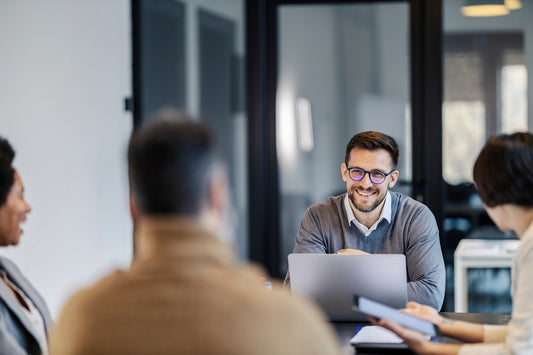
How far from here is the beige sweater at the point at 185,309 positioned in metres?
1.23

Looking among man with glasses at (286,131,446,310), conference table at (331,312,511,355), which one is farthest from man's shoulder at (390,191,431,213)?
conference table at (331,312,511,355)

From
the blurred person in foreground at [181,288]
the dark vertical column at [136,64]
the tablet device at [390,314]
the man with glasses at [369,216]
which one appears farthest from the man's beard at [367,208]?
the dark vertical column at [136,64]

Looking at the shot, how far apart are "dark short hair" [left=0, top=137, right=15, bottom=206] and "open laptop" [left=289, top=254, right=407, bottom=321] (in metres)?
0.91

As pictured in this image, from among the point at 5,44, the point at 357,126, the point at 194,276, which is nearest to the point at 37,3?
the point at 5,44

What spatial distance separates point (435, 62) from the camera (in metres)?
5.12

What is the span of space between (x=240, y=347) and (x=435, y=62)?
13.7ft

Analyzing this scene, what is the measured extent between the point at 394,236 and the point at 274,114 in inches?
94.5

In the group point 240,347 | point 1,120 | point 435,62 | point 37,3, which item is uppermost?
point 37,3

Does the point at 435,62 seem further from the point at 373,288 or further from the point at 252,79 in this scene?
the point at 373,288

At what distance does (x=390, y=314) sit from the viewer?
6.81ft

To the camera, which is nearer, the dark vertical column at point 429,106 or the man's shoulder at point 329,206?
the man's shoulder at point 329,206

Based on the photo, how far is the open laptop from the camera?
252 centimetres

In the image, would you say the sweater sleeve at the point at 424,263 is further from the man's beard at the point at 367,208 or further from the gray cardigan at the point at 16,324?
the gray cardigan at the point at 16,324

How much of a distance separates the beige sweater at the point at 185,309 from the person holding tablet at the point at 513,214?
86cm
